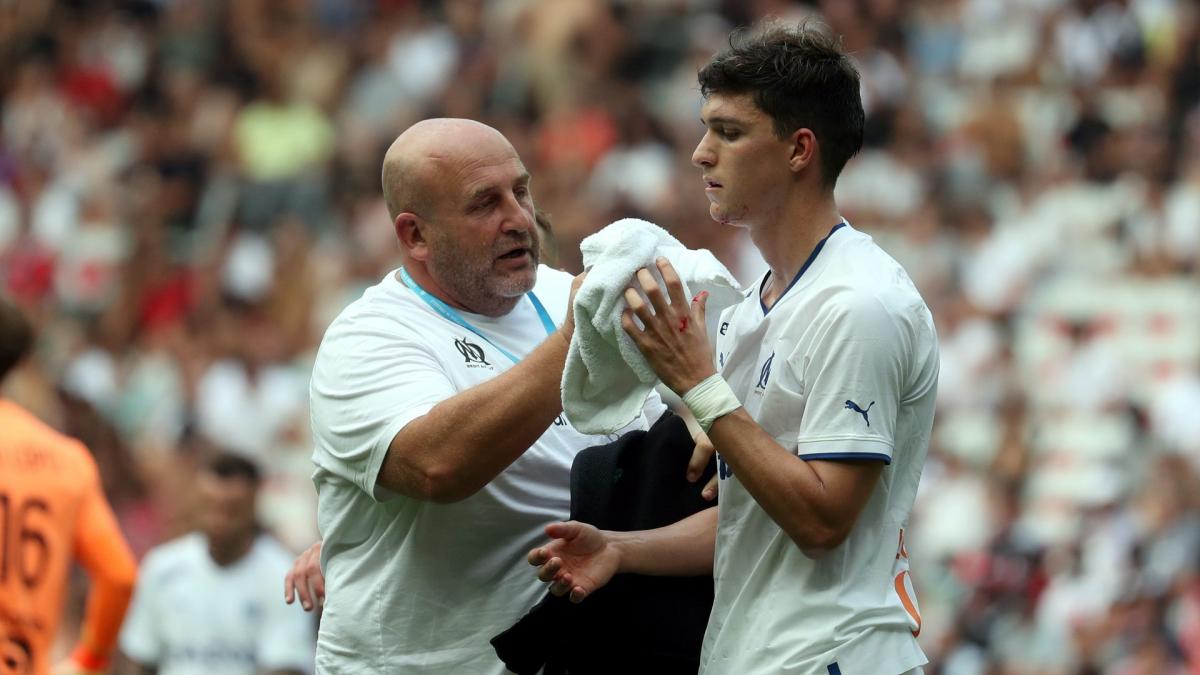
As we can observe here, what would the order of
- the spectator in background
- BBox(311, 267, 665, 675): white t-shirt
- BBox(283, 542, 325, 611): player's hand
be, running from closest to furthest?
BBox(311, 267, 665, 675): white t-shirt < BBox(283, 542, 325, 611): player's hand < the spectator in background

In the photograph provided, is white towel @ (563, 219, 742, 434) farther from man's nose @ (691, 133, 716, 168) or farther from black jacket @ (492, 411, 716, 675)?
black jacket @ (492, 411, 716, 675)

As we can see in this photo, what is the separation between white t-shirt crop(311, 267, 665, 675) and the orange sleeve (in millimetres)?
1955

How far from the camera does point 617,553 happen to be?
4.55 m

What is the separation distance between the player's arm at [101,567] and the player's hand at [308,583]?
4.56 feet

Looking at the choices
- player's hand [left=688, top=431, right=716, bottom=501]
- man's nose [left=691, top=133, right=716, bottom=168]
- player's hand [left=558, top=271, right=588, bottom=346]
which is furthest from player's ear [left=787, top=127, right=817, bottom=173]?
player's hand [left=688, top=431, right=716, bottom=501]

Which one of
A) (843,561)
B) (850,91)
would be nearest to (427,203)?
(850,91)

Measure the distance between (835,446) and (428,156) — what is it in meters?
1.46

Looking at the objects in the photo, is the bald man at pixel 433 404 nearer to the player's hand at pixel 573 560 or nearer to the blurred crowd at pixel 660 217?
the player's hand at pixel 573 560

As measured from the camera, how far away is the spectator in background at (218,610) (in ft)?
27.7

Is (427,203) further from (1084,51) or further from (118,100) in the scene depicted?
(118,100)

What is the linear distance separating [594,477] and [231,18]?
12.9 metres

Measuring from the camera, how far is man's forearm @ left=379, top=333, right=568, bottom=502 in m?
4.38

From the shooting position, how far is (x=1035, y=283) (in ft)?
40.8

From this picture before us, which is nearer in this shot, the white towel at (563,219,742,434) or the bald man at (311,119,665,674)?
the white towel at (563,219,742,434)
